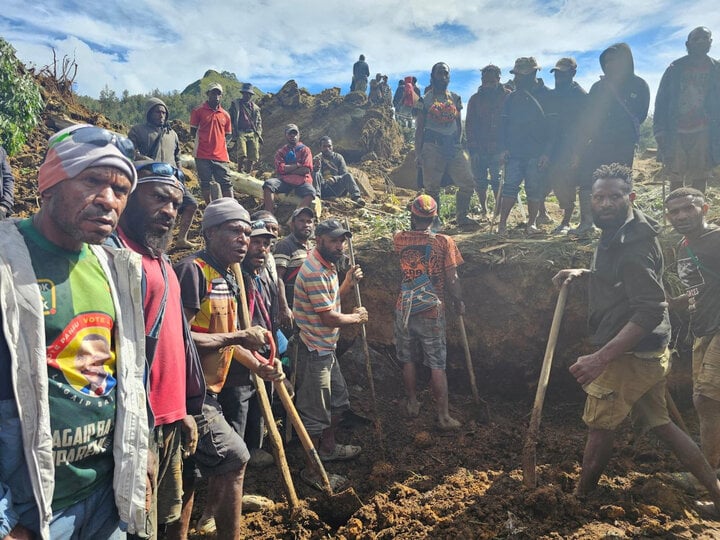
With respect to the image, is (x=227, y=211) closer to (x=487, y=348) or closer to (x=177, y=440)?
(x=177, y=440)

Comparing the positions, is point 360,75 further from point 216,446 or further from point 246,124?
point 216,446

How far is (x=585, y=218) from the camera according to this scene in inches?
240

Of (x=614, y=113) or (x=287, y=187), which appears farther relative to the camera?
(x=287, y=187)

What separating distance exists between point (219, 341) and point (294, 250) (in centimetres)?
244

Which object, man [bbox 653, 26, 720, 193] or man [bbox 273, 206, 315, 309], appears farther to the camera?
man [bbox 653, 26, 720, 193]

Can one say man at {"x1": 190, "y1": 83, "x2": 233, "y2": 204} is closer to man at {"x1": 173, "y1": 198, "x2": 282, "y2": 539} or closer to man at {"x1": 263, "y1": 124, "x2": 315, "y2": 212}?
man at {"x1": 263, "y1": 124, "x2": 315, "y2": 212}

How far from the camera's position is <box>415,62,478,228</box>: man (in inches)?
275

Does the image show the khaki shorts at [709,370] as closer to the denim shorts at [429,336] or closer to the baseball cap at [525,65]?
the denim shorts at [429,336]

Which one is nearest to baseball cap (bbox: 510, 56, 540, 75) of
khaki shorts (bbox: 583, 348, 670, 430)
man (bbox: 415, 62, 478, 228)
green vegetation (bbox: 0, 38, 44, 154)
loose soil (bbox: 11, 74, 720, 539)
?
man (bbox: 415, 62, 478, 228)

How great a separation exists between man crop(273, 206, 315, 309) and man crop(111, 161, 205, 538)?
2.54 meters

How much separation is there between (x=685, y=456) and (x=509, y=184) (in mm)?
4075

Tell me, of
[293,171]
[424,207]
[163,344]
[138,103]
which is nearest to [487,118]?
[424,207]

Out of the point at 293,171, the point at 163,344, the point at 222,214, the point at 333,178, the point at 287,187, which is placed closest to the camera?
the point at 163,344

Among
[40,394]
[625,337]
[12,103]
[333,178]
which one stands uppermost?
[12,103]
